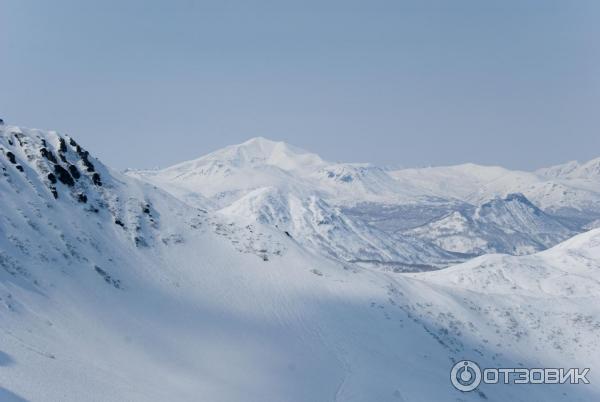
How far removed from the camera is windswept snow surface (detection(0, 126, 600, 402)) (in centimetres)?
4975

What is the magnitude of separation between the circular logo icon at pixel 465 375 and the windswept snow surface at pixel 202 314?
5.53 feet

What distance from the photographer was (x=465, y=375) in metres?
83.4

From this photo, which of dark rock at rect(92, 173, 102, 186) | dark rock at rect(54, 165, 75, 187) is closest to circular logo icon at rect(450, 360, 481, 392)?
dark rock at rect(92, 173, 102, 186)

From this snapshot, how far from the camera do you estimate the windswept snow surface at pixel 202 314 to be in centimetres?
4975

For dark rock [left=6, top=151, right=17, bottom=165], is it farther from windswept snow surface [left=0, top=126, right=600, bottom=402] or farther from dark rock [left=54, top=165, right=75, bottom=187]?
dark rock [left=54, top=165, right=75, bottom=187]

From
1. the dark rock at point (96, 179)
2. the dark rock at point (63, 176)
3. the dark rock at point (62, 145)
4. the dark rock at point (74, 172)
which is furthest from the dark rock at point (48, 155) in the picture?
the dark rock at point (96, 179)

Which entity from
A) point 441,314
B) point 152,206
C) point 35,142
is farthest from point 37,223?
point 441,314

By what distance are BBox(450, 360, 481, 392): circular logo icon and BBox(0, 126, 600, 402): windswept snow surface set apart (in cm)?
169

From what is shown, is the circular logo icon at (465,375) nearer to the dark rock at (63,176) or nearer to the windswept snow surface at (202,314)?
the windswept snow surface at (202,314)

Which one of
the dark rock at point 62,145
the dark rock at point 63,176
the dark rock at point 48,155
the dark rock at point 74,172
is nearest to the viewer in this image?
the dark rock at point 63,176

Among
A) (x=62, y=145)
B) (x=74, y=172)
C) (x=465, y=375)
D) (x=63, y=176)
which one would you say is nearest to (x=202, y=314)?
(x=63, y=176)

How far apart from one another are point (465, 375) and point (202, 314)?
38839 mm

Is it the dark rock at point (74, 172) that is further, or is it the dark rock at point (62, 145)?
the dark rock at point (62, 145)

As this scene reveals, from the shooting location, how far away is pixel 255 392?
55094 mm
